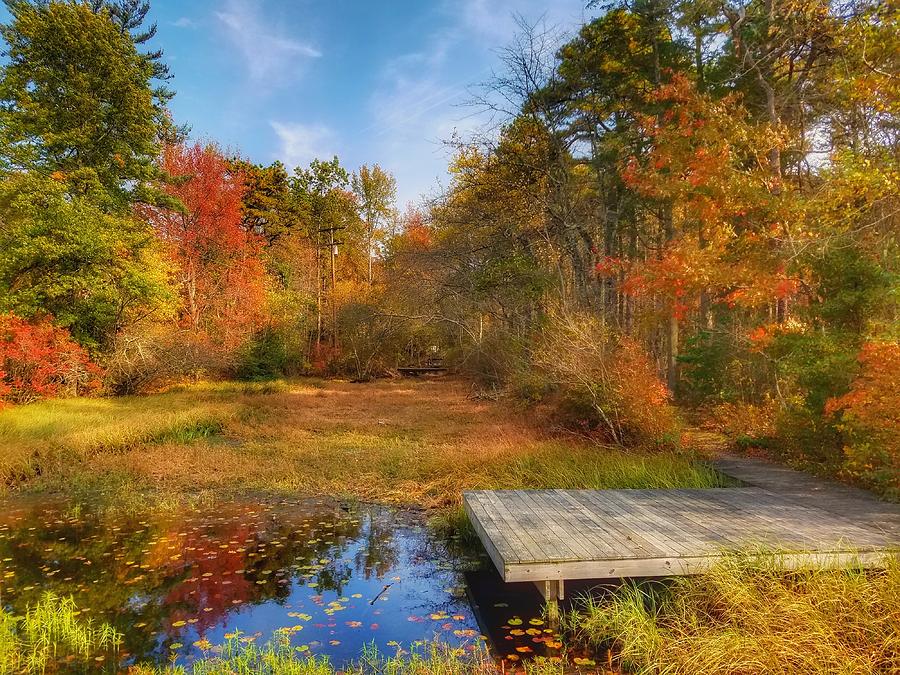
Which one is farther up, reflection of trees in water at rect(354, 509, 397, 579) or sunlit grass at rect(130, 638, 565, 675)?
sunlit grass at rect(130, 638, 565, 675)

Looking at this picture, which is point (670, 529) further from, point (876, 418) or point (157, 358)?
point (157, 358)

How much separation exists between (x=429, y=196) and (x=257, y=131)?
18491 mm

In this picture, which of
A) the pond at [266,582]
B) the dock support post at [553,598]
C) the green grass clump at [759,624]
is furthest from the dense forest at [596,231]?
the pond at [266,582]

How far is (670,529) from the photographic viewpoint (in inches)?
186

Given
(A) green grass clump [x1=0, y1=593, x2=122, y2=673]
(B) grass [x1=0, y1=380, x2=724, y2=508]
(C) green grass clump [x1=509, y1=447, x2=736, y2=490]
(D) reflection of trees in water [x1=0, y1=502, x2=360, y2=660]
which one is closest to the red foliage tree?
(B) grass [x1=0, y1=380, x2=724, y2=508]

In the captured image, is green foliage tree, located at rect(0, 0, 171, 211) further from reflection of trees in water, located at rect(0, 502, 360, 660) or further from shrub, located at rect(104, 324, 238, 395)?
reflection of trees in water, located at rect(0, 502, 360, 660)

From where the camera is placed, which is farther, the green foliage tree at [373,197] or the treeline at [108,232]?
the green foliage tree at [373,197]

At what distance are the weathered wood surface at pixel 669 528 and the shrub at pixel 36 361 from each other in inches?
587

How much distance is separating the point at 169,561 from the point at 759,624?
5.71 m

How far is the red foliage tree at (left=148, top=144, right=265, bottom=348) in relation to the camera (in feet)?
79.1

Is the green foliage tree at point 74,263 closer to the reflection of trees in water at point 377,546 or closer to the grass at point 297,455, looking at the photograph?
the grass at point 297,455

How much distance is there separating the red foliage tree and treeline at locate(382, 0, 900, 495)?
11.2 meters

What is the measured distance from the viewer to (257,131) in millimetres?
30312

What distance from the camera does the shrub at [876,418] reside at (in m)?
5.52
